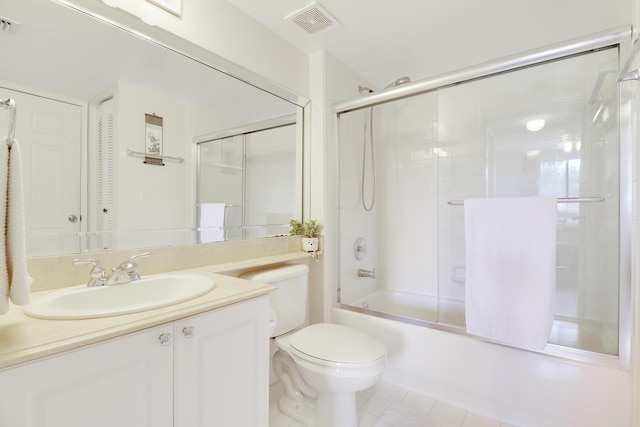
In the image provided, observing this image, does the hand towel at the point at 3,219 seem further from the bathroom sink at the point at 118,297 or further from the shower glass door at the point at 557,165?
the shower glass door at the point at 557,165

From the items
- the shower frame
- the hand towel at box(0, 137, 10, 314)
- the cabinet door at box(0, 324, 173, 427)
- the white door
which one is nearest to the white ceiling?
the shower frame

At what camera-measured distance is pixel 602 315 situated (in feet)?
5.22

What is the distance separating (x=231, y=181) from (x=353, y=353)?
1.13 meters

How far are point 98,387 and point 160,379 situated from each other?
14 centimetres

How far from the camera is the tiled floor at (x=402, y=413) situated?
148 cm

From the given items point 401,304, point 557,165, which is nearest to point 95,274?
point 401,304

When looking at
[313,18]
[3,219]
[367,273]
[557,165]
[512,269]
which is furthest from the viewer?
[367,273]

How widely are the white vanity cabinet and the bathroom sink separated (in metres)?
0.10

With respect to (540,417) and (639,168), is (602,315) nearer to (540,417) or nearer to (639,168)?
(540,417)

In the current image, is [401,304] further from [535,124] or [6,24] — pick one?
[6,24]

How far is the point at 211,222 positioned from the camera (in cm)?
158

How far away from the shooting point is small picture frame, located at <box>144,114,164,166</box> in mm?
1338

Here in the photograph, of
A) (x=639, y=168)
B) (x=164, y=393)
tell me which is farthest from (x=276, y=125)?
(x=639, y=168)

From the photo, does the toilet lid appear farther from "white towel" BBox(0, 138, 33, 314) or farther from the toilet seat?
"white towel" BBox(0, 138, 33, 314)
